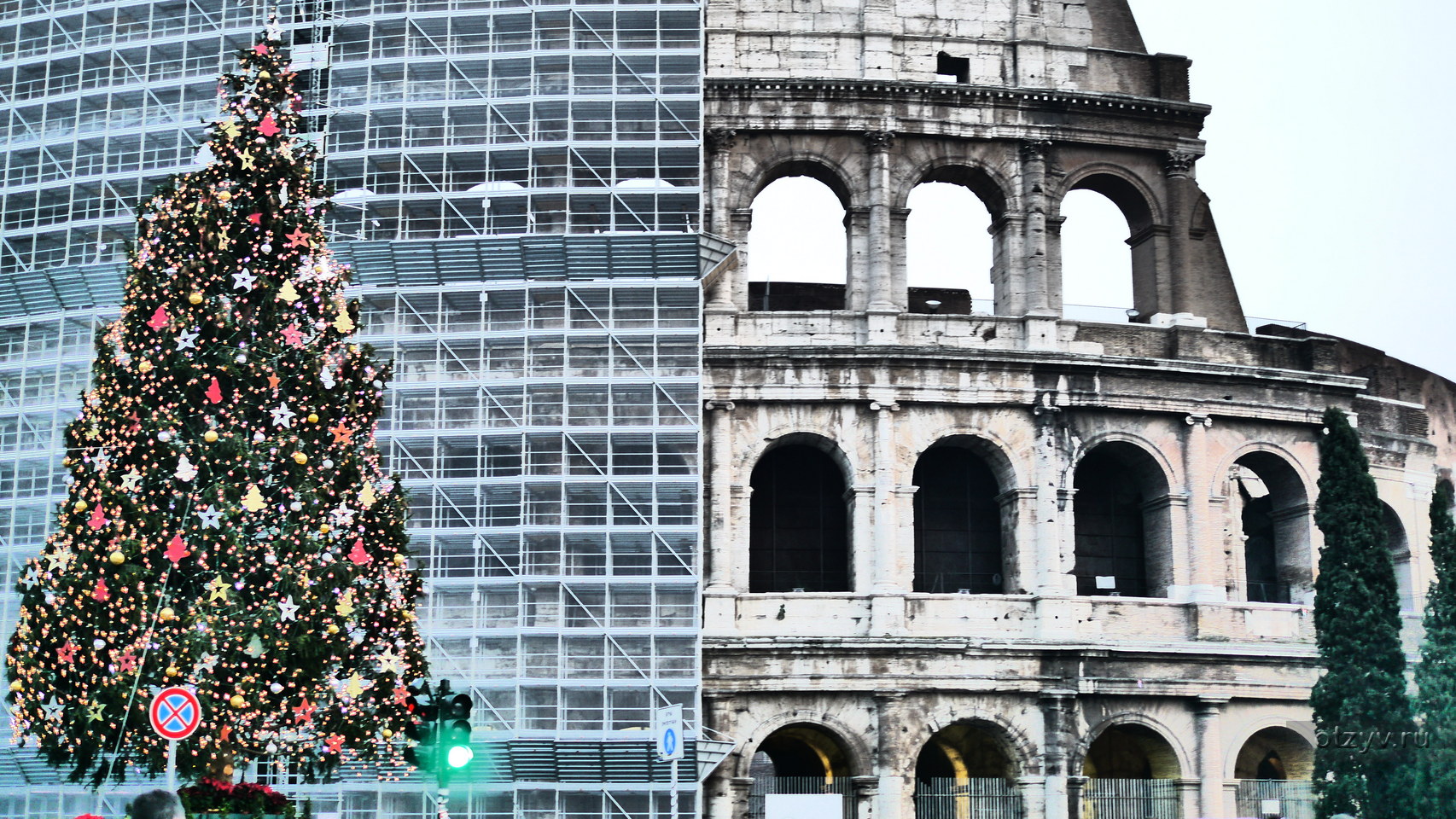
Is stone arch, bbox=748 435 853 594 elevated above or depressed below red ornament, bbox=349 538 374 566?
above

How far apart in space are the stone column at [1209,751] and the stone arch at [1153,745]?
0.24m

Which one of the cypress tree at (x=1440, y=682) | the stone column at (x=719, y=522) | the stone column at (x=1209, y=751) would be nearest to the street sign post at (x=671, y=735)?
the stone column at (x=719, y=522)

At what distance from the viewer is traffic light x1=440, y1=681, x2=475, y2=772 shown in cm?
1526

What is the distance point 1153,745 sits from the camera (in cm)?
2884

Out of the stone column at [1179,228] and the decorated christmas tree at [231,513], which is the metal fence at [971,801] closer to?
→ the stone column at [1179,228]

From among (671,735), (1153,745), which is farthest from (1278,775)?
(671,735)

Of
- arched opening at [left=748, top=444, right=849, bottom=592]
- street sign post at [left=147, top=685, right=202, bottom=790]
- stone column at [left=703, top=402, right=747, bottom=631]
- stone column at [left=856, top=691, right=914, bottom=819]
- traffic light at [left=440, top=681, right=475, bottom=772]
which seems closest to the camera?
traffic light at [left=440, top=681, right=475, bottom=772]

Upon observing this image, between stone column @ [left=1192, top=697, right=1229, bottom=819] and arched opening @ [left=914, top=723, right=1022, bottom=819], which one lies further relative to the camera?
stone column @ [left=1192, top=697, right=1229, bottom=819]

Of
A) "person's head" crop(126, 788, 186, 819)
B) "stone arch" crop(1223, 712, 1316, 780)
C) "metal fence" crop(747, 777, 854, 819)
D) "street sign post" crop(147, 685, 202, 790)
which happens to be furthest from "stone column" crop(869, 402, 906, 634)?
"person's head" crop(126, 788, 186, 819)

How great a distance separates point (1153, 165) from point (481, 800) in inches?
615

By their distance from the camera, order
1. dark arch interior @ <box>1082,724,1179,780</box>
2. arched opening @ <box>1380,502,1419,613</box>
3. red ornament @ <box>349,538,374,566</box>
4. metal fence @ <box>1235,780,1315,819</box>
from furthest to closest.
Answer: arched opening @ <box>1380,502,1419,613</box> → dark arch interior @ <box>1082,724,1179,780</box> → metal fence @ <box>1235,780,1315,819</box> → red ornament @ <box>349,538,374,566</box>

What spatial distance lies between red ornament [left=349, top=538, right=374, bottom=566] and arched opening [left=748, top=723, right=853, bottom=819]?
9.09m

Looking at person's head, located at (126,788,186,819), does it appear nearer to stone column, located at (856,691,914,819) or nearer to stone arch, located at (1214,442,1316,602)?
stone column, located at (856,691,914,819)

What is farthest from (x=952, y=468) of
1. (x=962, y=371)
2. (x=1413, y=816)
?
(x=1413, y=816)
